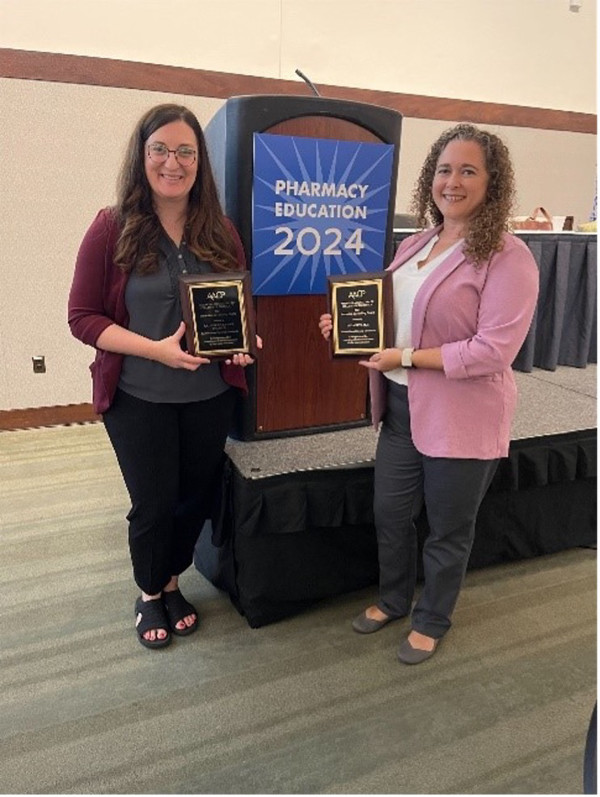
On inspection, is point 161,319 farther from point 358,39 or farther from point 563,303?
point 358,39

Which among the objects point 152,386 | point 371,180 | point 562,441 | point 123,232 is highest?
point 371,180

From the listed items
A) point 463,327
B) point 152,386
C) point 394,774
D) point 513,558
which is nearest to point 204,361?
point 152,386

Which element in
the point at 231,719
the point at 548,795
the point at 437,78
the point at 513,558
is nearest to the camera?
the point at 548,795

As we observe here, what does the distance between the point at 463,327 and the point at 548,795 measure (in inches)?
43.3

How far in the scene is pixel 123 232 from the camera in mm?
1562

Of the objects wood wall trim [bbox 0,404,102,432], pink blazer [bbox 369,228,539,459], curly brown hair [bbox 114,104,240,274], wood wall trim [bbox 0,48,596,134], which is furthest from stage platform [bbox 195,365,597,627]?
wood wall trim [bbox 0,48,596,134]

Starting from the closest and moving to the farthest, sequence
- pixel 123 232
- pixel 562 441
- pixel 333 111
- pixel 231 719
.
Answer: pixel 123 232 < pixel 231 719 < pixel 333 111 < pixel 562 441

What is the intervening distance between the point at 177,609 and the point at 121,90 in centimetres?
287

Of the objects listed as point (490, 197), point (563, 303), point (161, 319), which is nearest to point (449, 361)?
point (490, 197)

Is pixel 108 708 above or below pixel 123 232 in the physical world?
below

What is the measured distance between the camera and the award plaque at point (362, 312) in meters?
1.68

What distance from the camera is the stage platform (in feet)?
6.30

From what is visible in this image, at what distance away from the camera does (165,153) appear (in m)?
1.55

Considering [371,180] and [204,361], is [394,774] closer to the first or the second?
[204,361]
